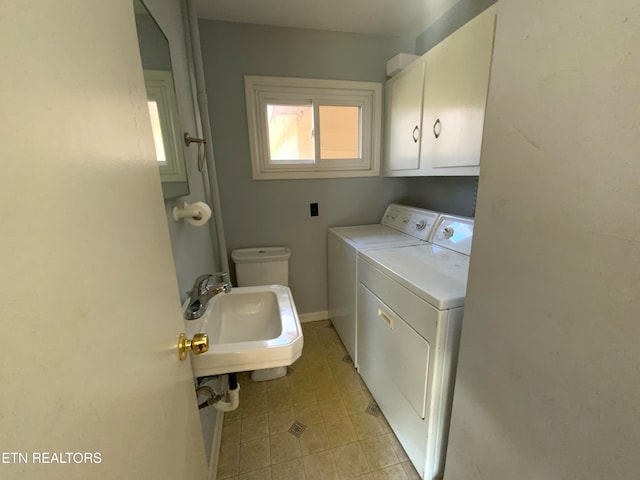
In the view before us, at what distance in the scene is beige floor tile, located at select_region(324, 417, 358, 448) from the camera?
145cm

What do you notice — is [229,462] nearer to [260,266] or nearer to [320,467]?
[320,467]

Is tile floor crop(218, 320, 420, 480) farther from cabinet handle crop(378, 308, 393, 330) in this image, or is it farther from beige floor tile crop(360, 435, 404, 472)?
cabinet handle crop(378, 308, 393, 330)

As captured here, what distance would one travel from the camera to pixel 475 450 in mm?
888

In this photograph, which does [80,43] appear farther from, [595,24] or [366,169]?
[366,169]

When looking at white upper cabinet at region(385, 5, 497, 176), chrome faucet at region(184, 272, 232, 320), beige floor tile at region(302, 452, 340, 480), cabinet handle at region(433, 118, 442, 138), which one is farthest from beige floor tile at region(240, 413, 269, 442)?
cabinet handle at region(433, 118, 442, 138)

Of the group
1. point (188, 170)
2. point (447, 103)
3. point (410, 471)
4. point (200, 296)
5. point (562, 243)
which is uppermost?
point (447, 103)

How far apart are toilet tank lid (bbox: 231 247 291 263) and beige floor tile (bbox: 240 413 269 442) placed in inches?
42.3

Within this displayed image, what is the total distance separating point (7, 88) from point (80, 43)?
0.18 m

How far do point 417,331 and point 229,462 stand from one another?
3.89ft

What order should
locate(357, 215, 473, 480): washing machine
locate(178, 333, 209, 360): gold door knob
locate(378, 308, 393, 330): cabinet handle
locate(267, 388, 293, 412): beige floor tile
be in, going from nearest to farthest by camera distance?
locate(178, 333, 209, 360): gold door knob, locate(357, 215, 473, 480): washing machine, locate(378, 308, 393, 330): cabinet handle, locate(267, 388, 293, 412): beige floor tile

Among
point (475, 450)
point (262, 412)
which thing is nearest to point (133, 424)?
point (475, 450)

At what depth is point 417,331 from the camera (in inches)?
45.0

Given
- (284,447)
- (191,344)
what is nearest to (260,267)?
(284,447)

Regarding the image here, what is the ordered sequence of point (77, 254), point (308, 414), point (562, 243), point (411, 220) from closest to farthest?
1. point (77, 254)
2. point (562, 243)
3. point (308, 414)
4. point (411, 220)
